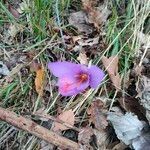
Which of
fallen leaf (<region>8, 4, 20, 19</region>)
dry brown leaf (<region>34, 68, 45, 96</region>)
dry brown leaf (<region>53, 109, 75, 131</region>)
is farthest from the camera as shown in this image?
fallen leaf (<region>8, 4, 20, 19</region>)

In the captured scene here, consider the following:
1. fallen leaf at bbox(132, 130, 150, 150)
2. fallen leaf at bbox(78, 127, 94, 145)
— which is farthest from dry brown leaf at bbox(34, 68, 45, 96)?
fallen leaf at bbox(132, 130, 150, 150)

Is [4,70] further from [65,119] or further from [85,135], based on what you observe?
[85,135]

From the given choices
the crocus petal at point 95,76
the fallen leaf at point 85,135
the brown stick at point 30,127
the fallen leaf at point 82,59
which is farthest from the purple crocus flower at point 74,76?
the brown stick at point 30,127

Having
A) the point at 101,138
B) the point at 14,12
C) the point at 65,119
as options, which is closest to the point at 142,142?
the point at 101,138

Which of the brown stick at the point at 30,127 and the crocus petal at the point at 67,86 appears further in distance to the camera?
the crocus petal at the point at 67,86

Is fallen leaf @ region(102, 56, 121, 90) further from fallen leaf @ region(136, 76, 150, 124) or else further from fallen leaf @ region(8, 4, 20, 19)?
fallen leaf @ region(8, 4, 20, 19)

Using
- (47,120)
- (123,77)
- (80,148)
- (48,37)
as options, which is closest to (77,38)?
(48,37)

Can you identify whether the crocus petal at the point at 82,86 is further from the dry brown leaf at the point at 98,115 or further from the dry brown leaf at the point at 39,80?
the dry brown leaf at the point at 39,80
